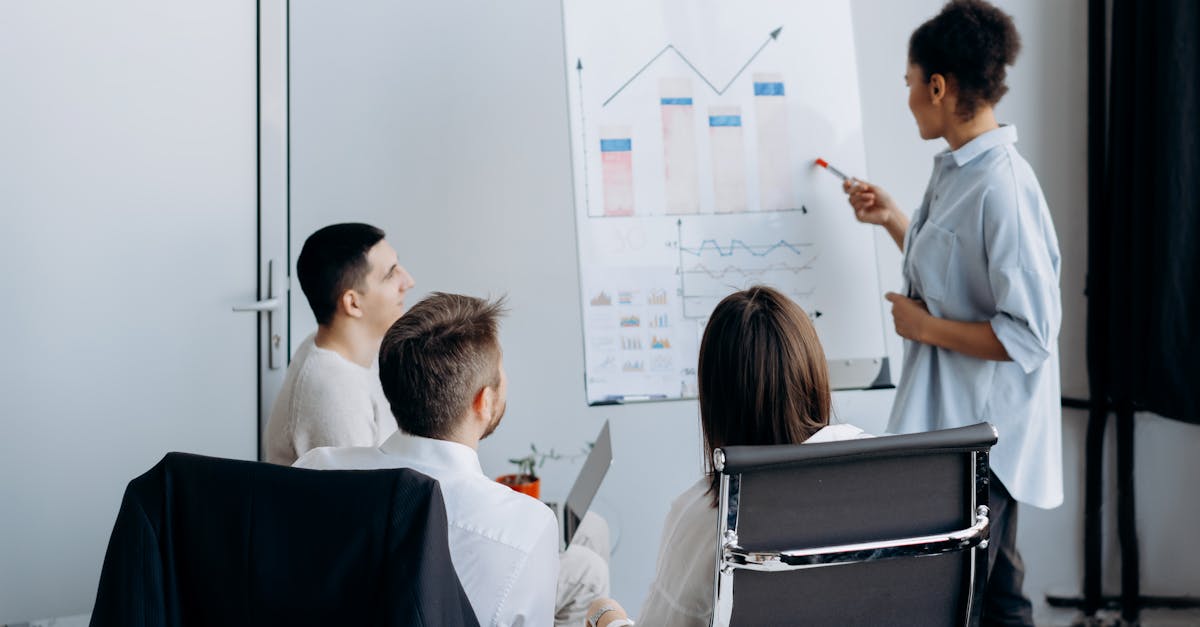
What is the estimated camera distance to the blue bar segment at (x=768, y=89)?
2.13 metres

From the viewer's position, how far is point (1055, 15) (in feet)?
7.88

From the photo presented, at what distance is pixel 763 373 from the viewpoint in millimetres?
1126

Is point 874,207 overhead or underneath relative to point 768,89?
underneath

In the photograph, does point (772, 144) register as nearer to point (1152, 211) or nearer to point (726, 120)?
point (726, 120)

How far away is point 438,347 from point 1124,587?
2.15m

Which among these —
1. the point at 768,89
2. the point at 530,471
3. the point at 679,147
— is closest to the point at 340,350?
the point at 530,471

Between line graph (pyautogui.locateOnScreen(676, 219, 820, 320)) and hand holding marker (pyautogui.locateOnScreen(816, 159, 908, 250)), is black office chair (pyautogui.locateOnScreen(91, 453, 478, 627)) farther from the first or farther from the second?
hand holding marker (pyautogui.locateOnScreen(816, 159, 908, 250))

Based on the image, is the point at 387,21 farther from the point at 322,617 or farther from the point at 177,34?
the point at 322,617

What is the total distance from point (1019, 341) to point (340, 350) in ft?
4.32

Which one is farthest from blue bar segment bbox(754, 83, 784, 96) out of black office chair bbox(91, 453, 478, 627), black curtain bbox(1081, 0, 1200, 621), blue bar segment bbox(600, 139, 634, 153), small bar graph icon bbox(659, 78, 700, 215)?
black office chair bbox(91, 453, 478, 627)

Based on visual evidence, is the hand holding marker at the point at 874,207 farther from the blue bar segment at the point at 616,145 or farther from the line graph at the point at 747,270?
the blue bar segment at the point at 616,145

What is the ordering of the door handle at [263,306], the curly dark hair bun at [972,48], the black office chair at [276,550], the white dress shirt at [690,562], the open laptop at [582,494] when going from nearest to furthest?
the black office chair at [276,550] → the white dress shirt at [690,562] → the open laptop at [582,494] → the curly dark hair bun at [972,48] → the door handle at [263,306]

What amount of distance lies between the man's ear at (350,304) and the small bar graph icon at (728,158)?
33.7 inches

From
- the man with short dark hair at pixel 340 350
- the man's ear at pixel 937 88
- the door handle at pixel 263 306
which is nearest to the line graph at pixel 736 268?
the man's ear at pixel 937 88
